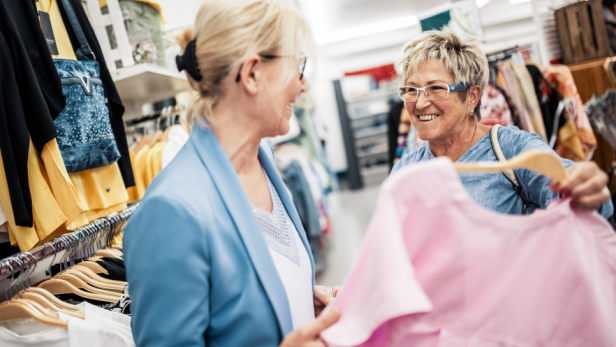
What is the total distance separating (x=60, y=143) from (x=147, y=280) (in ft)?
3.35

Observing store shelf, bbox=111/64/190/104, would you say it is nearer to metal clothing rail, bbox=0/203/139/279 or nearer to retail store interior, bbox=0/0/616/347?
retail store interior, bbox=0/0/616/347

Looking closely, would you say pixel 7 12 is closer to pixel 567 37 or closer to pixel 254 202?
pixel 254 202

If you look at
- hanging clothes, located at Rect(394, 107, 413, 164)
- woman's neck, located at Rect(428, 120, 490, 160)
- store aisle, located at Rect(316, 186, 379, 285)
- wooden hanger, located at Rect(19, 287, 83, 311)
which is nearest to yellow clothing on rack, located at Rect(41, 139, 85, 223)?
wooden hanger, located at Rect(19, 287, 83, 311)

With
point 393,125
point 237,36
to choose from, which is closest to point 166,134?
point 237,36

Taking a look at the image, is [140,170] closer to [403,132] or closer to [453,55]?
[453,55]

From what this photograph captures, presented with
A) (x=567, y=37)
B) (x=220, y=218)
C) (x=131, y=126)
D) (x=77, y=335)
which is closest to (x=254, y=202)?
(x=220, y=218)

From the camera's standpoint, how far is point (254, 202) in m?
1.05

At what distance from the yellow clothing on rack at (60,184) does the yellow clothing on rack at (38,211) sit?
0.07ft

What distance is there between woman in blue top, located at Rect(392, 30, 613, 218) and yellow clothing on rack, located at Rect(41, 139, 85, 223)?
1311mm

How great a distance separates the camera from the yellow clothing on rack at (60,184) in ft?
4.63

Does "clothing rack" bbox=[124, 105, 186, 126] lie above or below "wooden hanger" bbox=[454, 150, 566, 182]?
above

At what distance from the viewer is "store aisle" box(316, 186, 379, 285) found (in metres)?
4.29

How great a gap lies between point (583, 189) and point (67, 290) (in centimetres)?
161

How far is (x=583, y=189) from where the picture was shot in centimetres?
83
